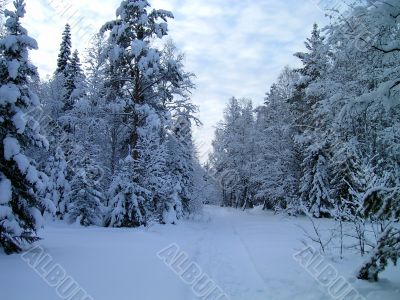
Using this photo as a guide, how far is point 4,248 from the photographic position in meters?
8.98

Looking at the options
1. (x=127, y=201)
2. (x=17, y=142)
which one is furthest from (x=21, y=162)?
(x=127, y=201)

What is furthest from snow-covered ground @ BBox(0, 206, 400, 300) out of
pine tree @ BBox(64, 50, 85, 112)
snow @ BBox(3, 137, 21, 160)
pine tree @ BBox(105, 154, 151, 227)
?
pine tree @ BBox(64, 50, 85, 112)

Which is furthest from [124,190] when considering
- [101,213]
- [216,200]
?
[216,200]

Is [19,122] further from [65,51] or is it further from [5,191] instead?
[65,51]

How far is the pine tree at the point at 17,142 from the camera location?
353 inches

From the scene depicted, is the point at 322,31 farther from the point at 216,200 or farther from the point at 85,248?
the point at 216,200

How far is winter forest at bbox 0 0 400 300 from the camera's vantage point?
7227 mm

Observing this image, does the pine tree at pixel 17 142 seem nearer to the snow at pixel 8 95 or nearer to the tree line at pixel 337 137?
the snow at pixel 8 95

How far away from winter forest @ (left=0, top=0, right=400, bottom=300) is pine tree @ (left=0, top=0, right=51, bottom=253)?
34mm

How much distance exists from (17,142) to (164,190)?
1227 centimetres

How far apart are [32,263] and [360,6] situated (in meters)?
8.77

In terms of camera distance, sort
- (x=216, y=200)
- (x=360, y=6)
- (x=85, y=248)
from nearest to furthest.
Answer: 1. (x=360, y=6)
2. (x=85, y=248)
3. (x=216, y=200)

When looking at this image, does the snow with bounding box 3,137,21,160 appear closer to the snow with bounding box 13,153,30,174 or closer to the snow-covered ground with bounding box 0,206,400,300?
the snow with bounding box 13,153,30,174

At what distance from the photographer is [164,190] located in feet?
69.3
